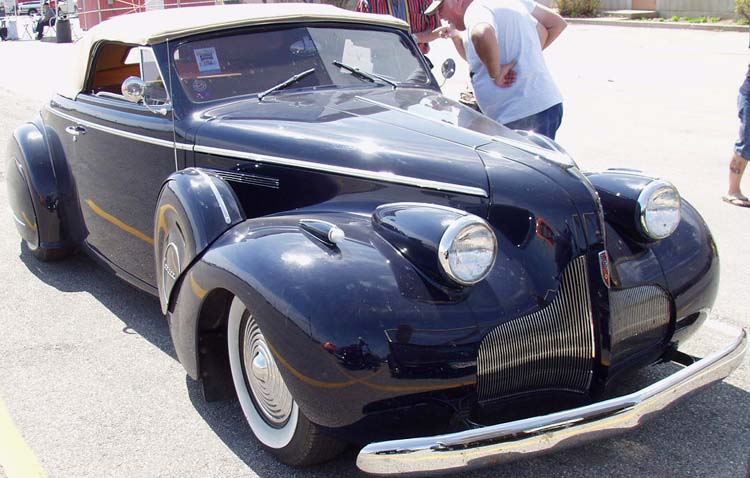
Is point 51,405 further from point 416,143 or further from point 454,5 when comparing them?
point 454,5

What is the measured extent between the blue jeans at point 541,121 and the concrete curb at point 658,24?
15.9 m

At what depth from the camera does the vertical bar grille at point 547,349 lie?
2736 millimetres

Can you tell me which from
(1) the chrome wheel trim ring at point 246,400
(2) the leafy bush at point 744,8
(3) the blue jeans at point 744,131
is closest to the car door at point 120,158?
(1) the chrome wheel trim ring at point 246,400

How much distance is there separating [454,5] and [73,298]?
3.05 metres

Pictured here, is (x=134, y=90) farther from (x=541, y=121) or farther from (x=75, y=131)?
(x=541, y=121)

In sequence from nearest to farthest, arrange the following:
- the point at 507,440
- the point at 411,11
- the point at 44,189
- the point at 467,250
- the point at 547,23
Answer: the point at 507,440 < the point at 467,250 < the point at 44,189 < the point at 547,23 < the point at 411,11

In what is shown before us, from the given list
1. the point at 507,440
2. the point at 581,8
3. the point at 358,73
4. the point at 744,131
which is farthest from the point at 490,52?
the point at 581,8

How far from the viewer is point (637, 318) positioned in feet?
10.3

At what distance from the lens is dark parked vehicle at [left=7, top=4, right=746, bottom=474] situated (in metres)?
2.64

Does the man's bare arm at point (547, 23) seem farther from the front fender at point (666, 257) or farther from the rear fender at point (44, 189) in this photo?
the rear fender at point (44, 189)

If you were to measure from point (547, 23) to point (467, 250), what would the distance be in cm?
332

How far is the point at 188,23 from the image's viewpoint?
423 centimetres

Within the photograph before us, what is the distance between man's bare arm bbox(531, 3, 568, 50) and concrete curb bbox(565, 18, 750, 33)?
1532cm

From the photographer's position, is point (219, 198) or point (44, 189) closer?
point (219, 198)
